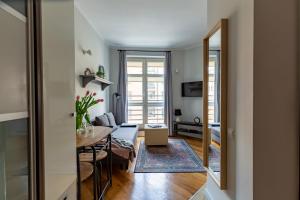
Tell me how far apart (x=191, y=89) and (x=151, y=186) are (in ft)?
13.2

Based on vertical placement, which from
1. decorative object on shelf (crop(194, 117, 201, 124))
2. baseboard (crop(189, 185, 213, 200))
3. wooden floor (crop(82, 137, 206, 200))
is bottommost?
wooden floor (crop(82, 137, 206, 200))

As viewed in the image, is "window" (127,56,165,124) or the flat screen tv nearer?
the flat screen tv

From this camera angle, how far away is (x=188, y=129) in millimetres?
6129

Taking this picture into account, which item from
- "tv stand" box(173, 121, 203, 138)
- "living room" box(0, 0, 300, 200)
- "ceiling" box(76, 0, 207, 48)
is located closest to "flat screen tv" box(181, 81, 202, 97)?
"tv stand" box(173, 121, 203, 138)

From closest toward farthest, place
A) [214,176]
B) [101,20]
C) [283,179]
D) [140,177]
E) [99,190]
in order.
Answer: [283,179] < [214,176] < [99,190] < [140,177] < [101,20]

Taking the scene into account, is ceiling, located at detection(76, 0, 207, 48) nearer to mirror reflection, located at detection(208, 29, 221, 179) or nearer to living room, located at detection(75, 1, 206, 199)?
living room, located at detection(75, 1, 206, 199)

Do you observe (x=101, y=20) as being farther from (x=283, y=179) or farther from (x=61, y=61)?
(x=283, y=179)

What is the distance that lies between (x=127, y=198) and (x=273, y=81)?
2099 mm

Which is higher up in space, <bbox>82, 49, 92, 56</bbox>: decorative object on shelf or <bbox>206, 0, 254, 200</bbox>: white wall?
<bbox>82, 49, 92, 56</bbox>: decorative object on shelf

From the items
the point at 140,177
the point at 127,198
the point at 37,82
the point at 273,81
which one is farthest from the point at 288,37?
the point at 140,177

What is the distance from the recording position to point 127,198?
8.20 feet

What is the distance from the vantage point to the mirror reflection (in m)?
1.88

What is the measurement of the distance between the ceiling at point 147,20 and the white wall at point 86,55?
16 cm

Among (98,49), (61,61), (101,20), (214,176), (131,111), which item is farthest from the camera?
(131,111)
